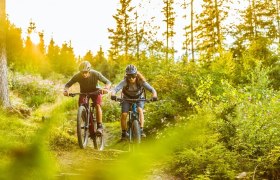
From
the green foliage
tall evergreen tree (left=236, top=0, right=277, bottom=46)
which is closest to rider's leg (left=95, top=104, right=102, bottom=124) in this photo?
the green foliage

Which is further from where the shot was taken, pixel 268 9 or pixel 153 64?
pixel 268 9

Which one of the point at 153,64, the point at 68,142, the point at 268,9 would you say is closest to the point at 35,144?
the point at 68,142

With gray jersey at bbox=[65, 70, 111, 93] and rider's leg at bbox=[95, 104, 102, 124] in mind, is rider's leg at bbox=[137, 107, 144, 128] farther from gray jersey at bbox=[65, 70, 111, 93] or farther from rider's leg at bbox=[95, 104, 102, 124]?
rider's leg at bbox=[95, 104, 102, 124]

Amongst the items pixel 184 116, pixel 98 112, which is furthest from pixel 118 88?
pixel 184 116

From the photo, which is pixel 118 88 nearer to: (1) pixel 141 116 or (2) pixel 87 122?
(1) pixel 141 116

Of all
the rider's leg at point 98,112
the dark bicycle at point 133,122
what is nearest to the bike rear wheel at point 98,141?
the rider's leg at point 98,112

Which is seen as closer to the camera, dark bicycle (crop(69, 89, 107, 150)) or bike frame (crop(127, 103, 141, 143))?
bike frame (crop(127, 103, 141, 143))

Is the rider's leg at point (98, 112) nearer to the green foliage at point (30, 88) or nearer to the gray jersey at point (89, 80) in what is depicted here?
the gray jersey at point (89, 80)

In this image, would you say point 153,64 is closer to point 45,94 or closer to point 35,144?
point 45,94

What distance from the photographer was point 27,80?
65.6 feet

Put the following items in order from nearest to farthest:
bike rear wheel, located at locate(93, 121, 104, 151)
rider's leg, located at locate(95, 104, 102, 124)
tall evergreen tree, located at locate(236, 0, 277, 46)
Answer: rider's leg, located at locate(95, 104, 102, 124)
bike rear wheel, located at locate(93, 121, 104, 151)
tall evergreen tree, located at locate(236, 0, 277, 46)

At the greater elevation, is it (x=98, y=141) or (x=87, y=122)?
(x=87, y=122)

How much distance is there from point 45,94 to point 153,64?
587 centimetres

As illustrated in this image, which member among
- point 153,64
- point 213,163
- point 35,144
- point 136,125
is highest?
point 153,64
